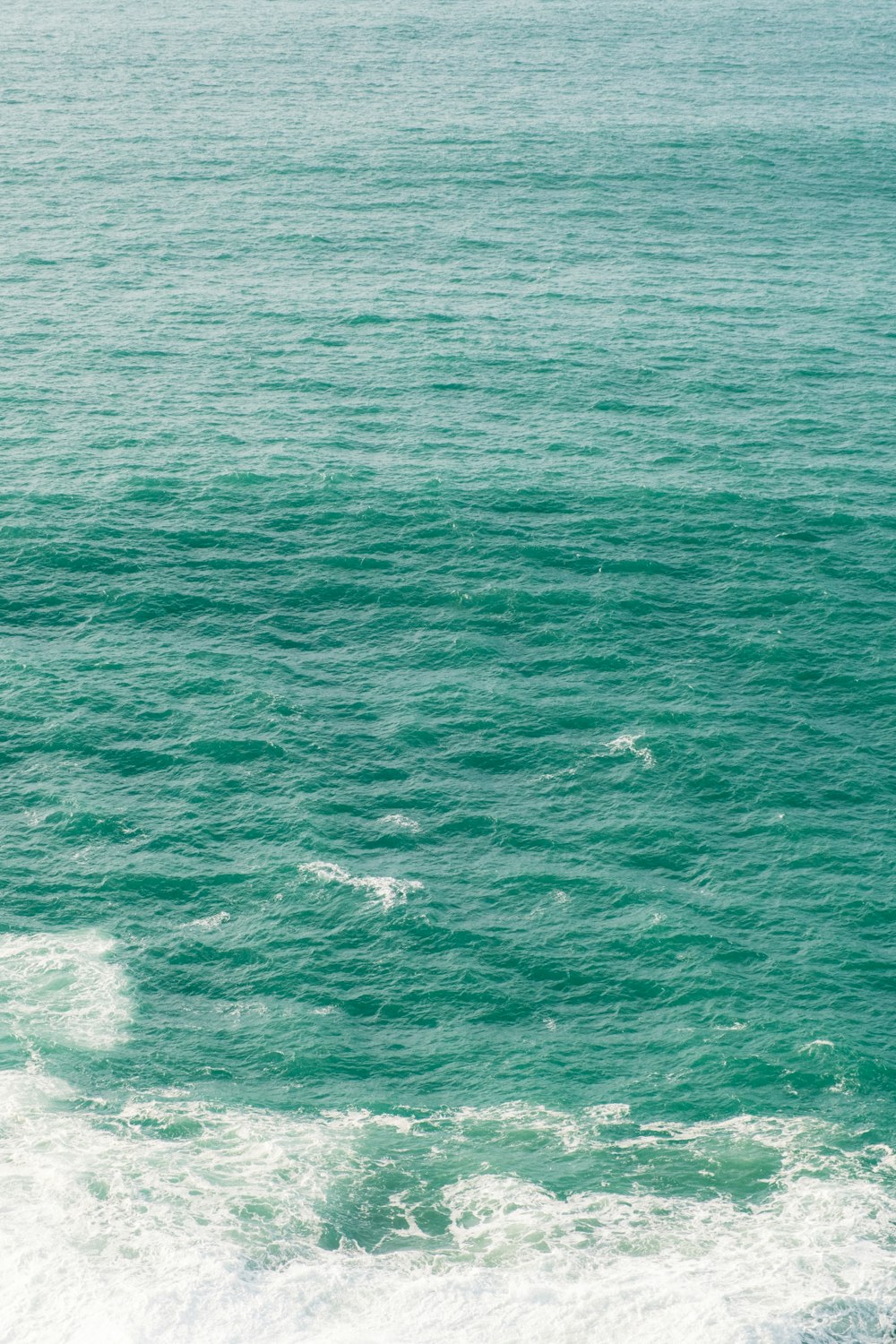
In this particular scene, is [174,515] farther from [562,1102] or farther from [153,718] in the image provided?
[562,1102]

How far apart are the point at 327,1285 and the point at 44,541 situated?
320ft

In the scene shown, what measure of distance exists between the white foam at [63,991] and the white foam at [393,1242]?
16.6ft

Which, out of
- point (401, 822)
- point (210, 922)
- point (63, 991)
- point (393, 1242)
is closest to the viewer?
point (393, 1242)

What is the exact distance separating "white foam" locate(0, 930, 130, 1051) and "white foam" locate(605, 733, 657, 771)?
50.3 metres

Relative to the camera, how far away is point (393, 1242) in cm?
10181

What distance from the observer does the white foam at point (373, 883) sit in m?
125

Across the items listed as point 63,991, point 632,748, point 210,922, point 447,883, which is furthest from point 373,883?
point 632,748

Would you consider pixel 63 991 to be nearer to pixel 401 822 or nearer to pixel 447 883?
pixel 401 822

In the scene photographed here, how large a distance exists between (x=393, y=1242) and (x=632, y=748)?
179 ft

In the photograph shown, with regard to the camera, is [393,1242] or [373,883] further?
[373,883]

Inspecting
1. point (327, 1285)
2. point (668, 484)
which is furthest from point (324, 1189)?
point (668, 484)

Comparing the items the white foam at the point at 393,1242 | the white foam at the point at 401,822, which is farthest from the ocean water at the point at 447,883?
the white foam at the point at 401,822

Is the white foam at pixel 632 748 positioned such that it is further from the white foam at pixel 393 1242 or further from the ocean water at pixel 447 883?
the white foam at pixel 393 1242

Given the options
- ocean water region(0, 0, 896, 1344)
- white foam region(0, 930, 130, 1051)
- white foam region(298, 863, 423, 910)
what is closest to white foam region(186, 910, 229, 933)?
ocean water region(0, 0, 896, 1344)
